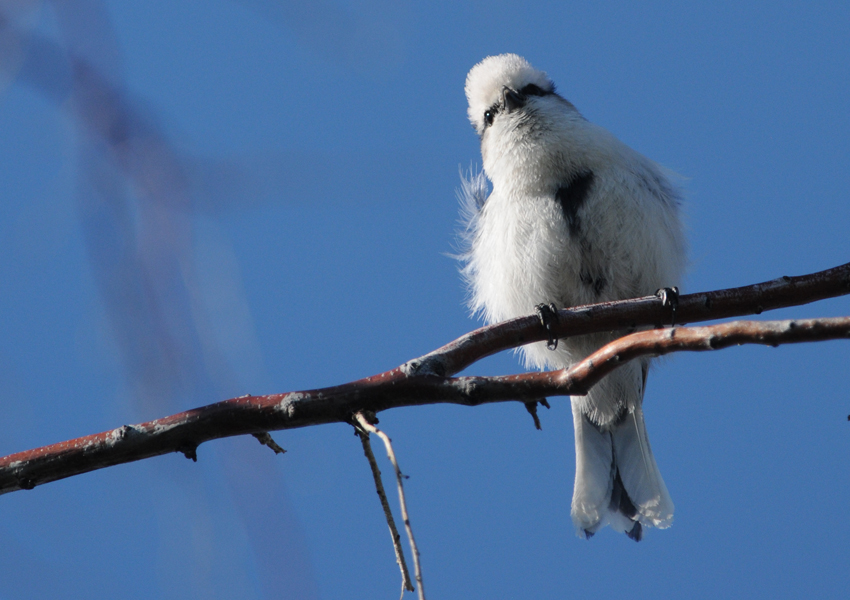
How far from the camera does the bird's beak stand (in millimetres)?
3192

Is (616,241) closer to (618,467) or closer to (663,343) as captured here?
(618,467)

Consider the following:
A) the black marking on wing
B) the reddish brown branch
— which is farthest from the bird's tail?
the reddish brown branch

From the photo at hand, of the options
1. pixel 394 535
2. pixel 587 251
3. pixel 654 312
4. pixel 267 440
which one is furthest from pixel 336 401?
pixel 587 251

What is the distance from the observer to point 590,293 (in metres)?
2.85

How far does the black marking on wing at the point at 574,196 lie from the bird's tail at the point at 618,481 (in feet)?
2.50

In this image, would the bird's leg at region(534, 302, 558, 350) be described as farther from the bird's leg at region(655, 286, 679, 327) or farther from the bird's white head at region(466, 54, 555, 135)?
the bird's white head at region(466, 54, 555, 135)

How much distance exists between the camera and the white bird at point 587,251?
2766 millimetres

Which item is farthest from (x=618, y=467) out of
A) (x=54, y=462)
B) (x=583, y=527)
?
(x=54, y=462)

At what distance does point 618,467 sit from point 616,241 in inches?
33.4

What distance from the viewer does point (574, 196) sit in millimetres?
2820

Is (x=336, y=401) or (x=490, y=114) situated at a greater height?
(x=490, y=114)

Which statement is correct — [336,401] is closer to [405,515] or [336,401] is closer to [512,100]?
[405,515]

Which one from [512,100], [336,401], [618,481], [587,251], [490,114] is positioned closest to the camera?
[336,401]

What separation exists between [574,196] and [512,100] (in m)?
0.61
